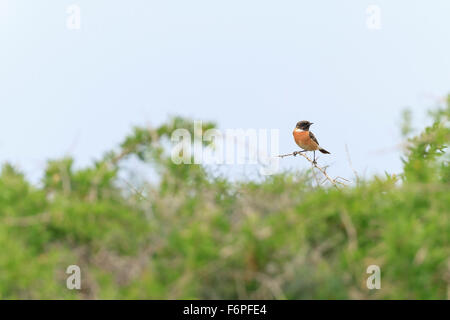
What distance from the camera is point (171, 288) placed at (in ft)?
9.92

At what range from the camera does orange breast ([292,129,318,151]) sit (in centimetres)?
1042

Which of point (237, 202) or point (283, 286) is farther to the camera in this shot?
point (237, 202)

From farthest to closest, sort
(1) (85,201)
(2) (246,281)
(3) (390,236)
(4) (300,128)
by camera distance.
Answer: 1. (4) (300,128)
2. (1) (85,201)
3. (2) (246,281)
4. (3) (390,236)

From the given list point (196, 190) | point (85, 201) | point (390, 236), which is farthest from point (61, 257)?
point (390, 236)

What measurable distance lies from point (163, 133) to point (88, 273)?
37.6 inches

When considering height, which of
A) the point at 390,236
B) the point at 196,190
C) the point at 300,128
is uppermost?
the point at 300,128

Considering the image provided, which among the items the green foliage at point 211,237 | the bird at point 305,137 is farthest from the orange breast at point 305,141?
the green foliage at point 211,237

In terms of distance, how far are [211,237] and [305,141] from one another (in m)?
7.56

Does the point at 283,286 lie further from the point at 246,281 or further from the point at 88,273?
the point at 88,273

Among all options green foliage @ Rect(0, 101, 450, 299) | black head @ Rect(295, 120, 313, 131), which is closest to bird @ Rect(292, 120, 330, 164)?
black head @ Rect(295, 120, 313, 131)

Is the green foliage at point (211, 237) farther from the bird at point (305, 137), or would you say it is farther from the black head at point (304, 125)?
the black head at point (304, 125)

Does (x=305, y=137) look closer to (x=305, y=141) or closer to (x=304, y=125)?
(x=305, y=141)

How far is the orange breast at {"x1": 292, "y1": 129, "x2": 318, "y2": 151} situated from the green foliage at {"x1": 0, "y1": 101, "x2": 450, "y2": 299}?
22.1 ft

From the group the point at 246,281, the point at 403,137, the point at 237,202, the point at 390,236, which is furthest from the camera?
the point at 403,137
